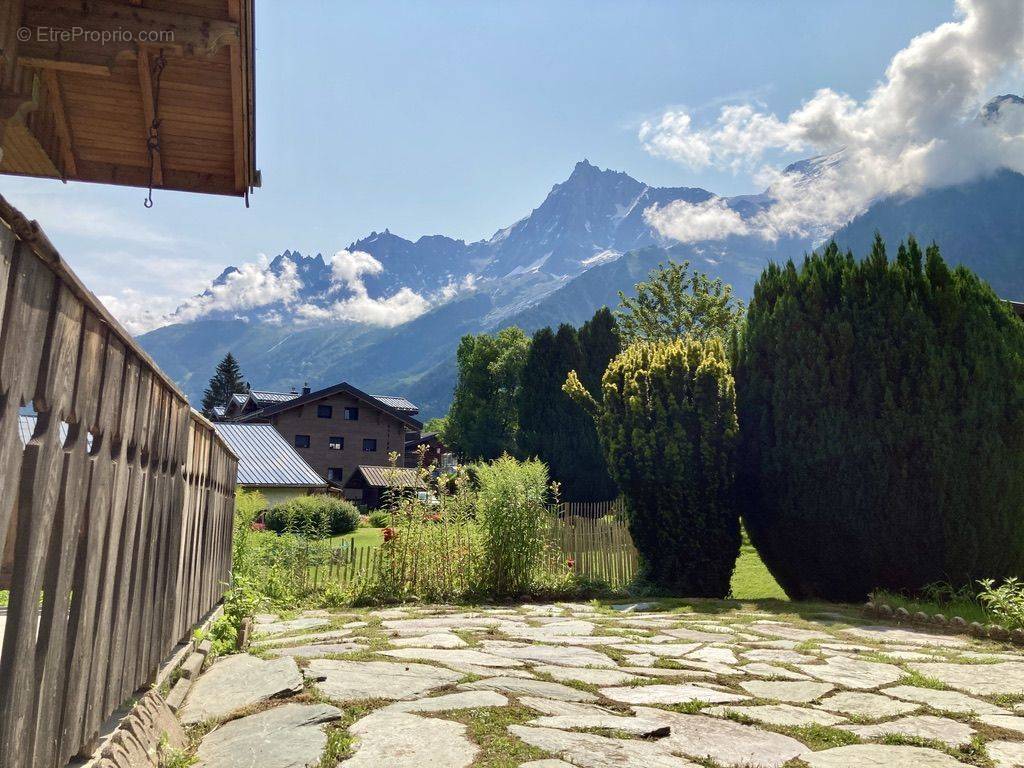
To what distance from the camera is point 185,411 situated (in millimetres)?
3578

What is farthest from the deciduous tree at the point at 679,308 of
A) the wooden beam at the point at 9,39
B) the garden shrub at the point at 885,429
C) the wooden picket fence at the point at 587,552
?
the wooden beam at the point at 9,39

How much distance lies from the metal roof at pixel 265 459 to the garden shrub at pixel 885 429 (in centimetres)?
2142

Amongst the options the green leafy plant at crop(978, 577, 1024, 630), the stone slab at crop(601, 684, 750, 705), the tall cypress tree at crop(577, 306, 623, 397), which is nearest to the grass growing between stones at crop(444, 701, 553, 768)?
the stone slab at crop(601, 684, 750, 705)

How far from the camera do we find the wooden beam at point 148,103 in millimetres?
4113

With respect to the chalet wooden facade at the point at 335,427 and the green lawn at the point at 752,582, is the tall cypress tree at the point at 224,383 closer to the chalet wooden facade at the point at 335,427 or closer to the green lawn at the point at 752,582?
the chalet wooden facade at the point at 335,427

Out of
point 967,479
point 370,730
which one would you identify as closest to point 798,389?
point 967,479

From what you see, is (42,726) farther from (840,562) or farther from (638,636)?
(840,562)

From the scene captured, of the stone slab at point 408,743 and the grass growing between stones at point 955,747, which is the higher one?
the stone slab at point 408,743

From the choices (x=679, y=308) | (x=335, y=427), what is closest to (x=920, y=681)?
(x=679, y=308)

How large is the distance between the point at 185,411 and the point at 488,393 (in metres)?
43.6

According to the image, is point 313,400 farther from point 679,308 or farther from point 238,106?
point 238,106

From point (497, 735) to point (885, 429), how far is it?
24.6ft

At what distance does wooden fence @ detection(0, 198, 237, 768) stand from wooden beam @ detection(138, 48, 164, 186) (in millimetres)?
2224

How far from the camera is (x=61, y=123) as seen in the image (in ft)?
15.7
